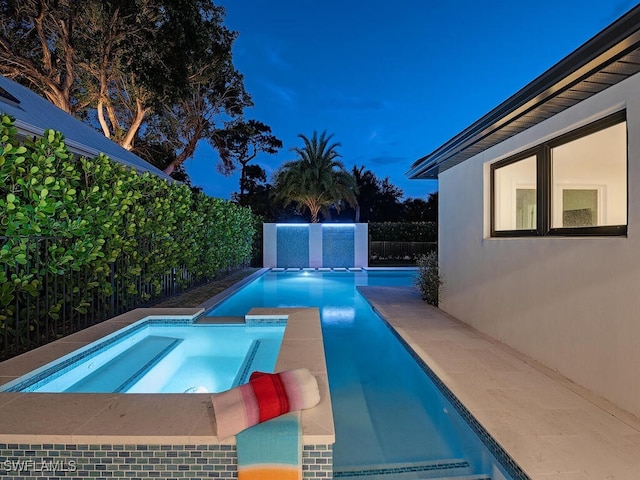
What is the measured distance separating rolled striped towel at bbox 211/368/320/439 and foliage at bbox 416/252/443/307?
5964 millimetres

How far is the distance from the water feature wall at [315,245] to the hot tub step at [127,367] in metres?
12.8

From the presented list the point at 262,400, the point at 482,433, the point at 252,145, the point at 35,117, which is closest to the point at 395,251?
the point at 252,145

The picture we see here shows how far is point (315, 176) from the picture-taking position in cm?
1844

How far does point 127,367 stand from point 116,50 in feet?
45.2

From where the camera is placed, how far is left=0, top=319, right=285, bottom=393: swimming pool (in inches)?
154

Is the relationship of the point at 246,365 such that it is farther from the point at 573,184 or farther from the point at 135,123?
the point at 135,123

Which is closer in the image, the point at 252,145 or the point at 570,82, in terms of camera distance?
the point at 570,82

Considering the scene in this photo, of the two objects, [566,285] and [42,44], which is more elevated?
[42,44]

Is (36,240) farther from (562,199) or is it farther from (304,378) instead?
(562,199)

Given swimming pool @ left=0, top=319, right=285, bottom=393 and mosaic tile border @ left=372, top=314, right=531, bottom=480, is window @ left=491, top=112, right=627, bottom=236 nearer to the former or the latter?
mosaic tile border @ left=372, top=314, right=531, bottom=480

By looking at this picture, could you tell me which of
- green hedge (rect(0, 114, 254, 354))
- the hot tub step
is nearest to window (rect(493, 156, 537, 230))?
the hot tub step

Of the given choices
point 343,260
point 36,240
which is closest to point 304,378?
point 36,240

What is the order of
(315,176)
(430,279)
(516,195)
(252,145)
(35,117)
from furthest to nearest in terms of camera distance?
(252,145) < (315,176) < (430,279) < (35,117) < (516,195)

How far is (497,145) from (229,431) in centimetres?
530
